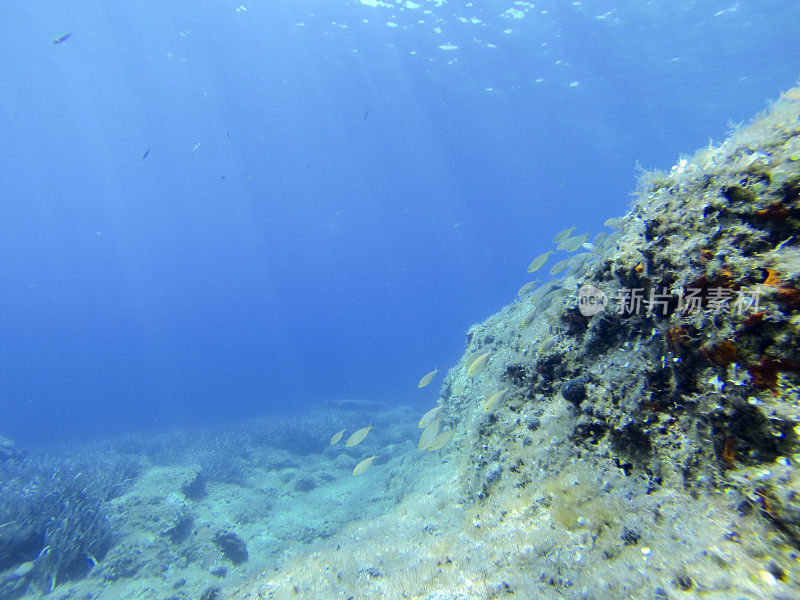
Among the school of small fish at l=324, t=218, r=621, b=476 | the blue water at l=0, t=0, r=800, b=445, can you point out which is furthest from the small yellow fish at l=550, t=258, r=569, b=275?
the blue water at l=0, t=0, r=800, b=445

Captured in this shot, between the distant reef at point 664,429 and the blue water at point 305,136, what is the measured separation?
434 cm

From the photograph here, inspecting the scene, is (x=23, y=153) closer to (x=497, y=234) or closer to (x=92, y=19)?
(x=92, y=19)

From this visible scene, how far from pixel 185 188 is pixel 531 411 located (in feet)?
264

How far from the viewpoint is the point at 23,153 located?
48781 millimetres

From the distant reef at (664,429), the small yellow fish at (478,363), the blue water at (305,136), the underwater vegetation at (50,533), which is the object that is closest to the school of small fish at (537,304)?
the small yellow fish at (478,363)

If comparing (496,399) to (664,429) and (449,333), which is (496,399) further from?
(449,333)

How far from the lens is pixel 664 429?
224cm

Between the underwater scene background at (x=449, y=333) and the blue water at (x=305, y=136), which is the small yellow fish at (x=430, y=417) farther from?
the blue water at (x=305, y=136)

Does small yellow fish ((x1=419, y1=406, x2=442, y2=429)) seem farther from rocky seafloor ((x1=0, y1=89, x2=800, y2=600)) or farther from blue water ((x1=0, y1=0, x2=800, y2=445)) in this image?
blue water ((x1=0, y1=0, x2=800, y2=445))

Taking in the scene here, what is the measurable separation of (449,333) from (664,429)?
9640 centimetres

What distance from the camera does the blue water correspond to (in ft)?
86.8

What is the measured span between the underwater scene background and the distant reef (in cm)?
2

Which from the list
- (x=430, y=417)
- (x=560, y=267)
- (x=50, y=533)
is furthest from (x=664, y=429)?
(x=50, y=533)

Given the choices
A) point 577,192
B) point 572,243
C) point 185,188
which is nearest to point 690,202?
point 572,243
